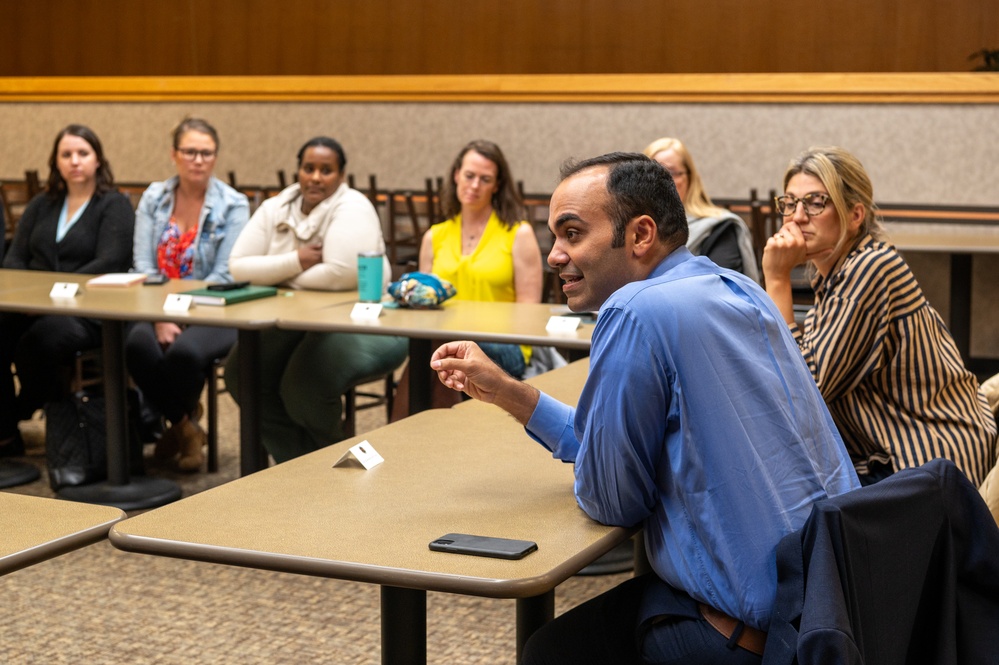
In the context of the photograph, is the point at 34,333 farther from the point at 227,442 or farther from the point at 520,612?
the point at 520,612

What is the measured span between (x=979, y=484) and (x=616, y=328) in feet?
4.00

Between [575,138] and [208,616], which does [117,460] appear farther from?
[575,138]

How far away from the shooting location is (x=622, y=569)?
3.58 metres

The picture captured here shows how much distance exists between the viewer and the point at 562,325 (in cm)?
347

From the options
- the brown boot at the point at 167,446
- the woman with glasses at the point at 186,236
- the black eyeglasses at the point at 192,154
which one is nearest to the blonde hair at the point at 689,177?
the woman with glasses at the point at 186,236

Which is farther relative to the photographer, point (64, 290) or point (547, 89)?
point (547, 89)

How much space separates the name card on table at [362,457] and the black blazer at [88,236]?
3003mm

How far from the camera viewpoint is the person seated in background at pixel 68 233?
4.73m

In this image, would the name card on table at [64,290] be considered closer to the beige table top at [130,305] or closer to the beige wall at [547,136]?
the beige table top at [130,305]

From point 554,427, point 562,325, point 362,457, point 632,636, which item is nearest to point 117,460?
point 562,325

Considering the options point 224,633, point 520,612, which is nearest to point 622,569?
point 224,633

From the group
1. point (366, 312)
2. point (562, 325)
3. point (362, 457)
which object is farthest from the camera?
point (366, 312)

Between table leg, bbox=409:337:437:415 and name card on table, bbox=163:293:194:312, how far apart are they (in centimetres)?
72

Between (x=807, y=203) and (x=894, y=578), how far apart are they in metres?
1.33
